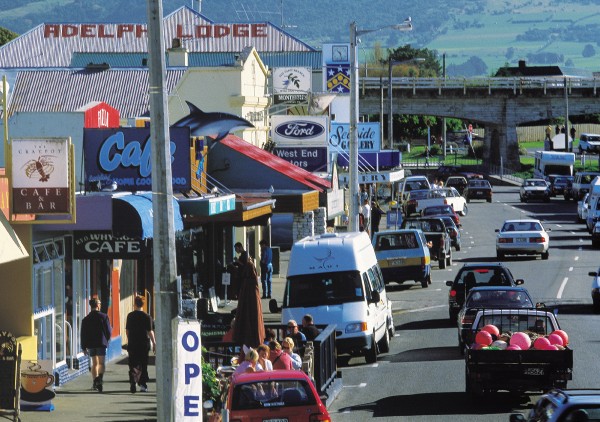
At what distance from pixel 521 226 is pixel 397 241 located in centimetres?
1047

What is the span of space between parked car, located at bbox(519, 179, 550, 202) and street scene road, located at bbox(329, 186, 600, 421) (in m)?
28.6

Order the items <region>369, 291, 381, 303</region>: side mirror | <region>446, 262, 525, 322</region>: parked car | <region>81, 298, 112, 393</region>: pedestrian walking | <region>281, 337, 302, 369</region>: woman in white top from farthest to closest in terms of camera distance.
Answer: <region>446, 262, 525, 322</region>: parked car → <region>369, 291, 381, 303</region>: side mirror → <region>81, 298, 112, 393</region>: pedestrian walking → <region>281, 337, 302, 369</region>: woman in white top

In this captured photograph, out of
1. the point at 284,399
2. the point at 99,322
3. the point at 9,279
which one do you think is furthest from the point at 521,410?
the point at 9,279

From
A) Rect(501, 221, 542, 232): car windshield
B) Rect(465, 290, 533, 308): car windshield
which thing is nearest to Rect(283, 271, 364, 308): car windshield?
Rect(465, 290, 533, 308): car windshield

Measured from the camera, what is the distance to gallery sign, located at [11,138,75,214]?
22.2 m

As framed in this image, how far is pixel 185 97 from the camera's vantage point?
4775cm

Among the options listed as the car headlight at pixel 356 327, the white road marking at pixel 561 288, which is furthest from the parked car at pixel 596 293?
the car headlight at pixel 356 327

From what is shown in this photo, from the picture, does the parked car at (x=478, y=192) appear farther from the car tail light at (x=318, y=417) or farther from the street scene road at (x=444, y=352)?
the car tail light at (x=318, y=417)

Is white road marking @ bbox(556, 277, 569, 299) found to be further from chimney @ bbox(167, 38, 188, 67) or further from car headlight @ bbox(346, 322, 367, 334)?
chimney @ bbox(167, 38, 188, 67)

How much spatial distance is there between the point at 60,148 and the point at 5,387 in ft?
13.7

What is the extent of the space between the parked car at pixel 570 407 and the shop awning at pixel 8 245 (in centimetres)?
848

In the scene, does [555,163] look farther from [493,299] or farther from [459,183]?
[493,299]

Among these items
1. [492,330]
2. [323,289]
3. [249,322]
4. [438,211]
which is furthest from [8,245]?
[438,211]

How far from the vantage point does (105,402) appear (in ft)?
74.3
